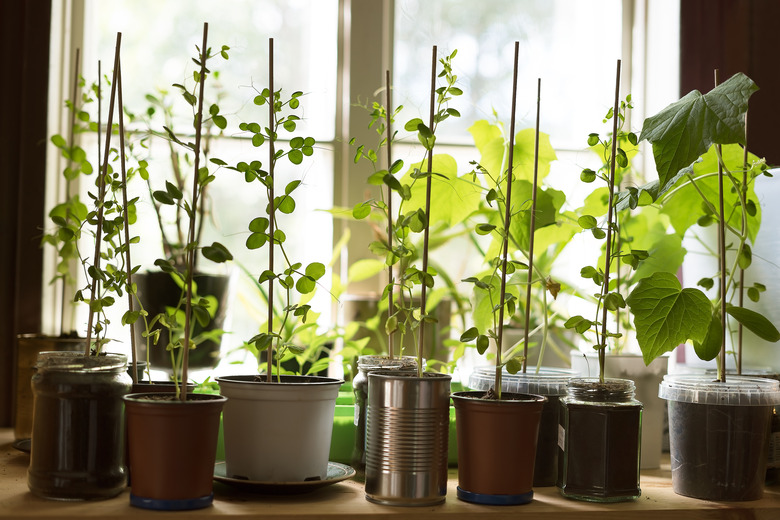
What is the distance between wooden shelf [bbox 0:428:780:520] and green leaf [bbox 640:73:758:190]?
0.39 meters

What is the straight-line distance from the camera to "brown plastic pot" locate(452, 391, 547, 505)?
35.2 inches

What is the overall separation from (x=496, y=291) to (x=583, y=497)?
319mm

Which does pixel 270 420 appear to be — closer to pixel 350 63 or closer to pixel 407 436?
pixel 407 436

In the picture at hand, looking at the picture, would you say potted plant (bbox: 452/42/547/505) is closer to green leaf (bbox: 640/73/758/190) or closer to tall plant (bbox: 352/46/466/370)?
tall plant (bbox: 352/46/466/370)

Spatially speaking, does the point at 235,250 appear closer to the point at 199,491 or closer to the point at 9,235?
the point at 9,235

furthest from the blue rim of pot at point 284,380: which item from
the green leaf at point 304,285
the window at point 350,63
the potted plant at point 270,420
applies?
the window at point 350,63

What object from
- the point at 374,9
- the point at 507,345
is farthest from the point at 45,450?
the point at 374,9

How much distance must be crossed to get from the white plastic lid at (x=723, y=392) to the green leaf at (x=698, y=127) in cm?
25

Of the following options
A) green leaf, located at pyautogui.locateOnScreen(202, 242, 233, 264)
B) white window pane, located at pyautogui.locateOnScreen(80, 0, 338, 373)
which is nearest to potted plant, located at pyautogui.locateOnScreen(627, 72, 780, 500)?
green leaf, located at pyautogui.locateOnScreen(202, 242, 233, 264)

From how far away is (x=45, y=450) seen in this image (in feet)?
2.88

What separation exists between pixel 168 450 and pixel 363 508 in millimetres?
228

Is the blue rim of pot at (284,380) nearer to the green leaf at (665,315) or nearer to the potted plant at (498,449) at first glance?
the potted plant at (498,449)

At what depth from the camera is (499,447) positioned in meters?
0.90

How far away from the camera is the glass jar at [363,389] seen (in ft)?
3.43
